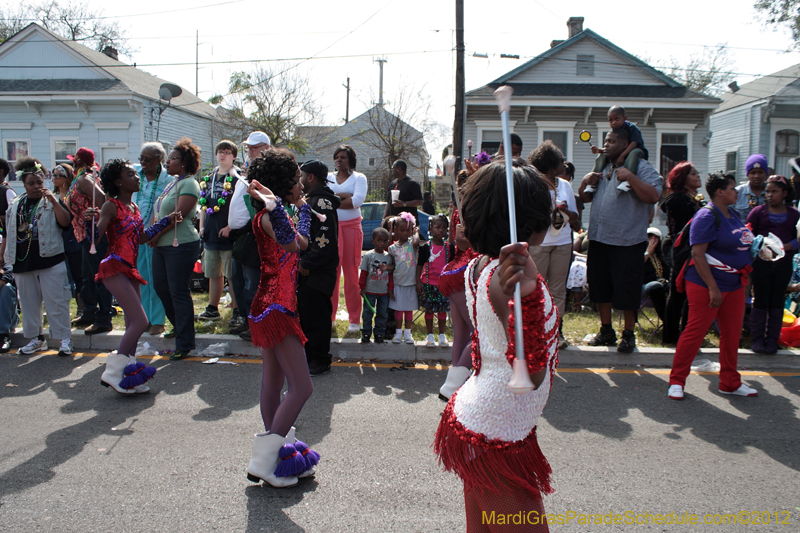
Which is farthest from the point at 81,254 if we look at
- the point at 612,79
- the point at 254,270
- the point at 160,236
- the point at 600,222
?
the point at 612,79

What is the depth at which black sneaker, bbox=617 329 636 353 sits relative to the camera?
6.10 meters

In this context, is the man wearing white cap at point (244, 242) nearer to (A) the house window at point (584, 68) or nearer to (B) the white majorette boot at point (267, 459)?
(B) the white majorette boot at point (267, 459)

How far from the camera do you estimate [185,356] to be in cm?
607

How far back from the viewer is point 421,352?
6.21m

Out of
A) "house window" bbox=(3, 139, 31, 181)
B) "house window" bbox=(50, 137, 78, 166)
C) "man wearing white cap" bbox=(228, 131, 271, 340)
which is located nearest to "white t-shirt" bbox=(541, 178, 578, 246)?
"man wearing white cap" bbox=(228, 131, 271, 340)

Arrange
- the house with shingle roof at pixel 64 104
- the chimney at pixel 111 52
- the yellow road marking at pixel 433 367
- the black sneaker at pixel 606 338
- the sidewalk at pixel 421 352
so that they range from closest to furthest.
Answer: the yellow road marking at pixel 433 367
the sidewalk at pixel 421 352
the black sneaker at pixel 606 338
the house with shingle roof at pixel 64 104
the chimney at pixel 111 52

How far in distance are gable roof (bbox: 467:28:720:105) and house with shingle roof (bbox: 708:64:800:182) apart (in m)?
3.73

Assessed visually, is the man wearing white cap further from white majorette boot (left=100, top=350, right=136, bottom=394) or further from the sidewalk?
white majorette boot (left=100, top=350, right=136, bottom=394)

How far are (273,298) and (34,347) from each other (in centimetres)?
455

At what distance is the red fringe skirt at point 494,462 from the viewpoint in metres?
1.90

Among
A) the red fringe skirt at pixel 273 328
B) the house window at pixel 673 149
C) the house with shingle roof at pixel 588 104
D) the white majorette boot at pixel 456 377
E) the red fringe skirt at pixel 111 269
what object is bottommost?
the white majorette boot at pixel 456 377

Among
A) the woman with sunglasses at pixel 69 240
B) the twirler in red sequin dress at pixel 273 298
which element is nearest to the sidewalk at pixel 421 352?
the woman with sunglasses at pixel 69 240

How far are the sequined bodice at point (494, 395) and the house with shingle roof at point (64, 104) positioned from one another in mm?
22893

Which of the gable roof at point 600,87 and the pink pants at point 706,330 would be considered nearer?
the pink pants at point 706,330
